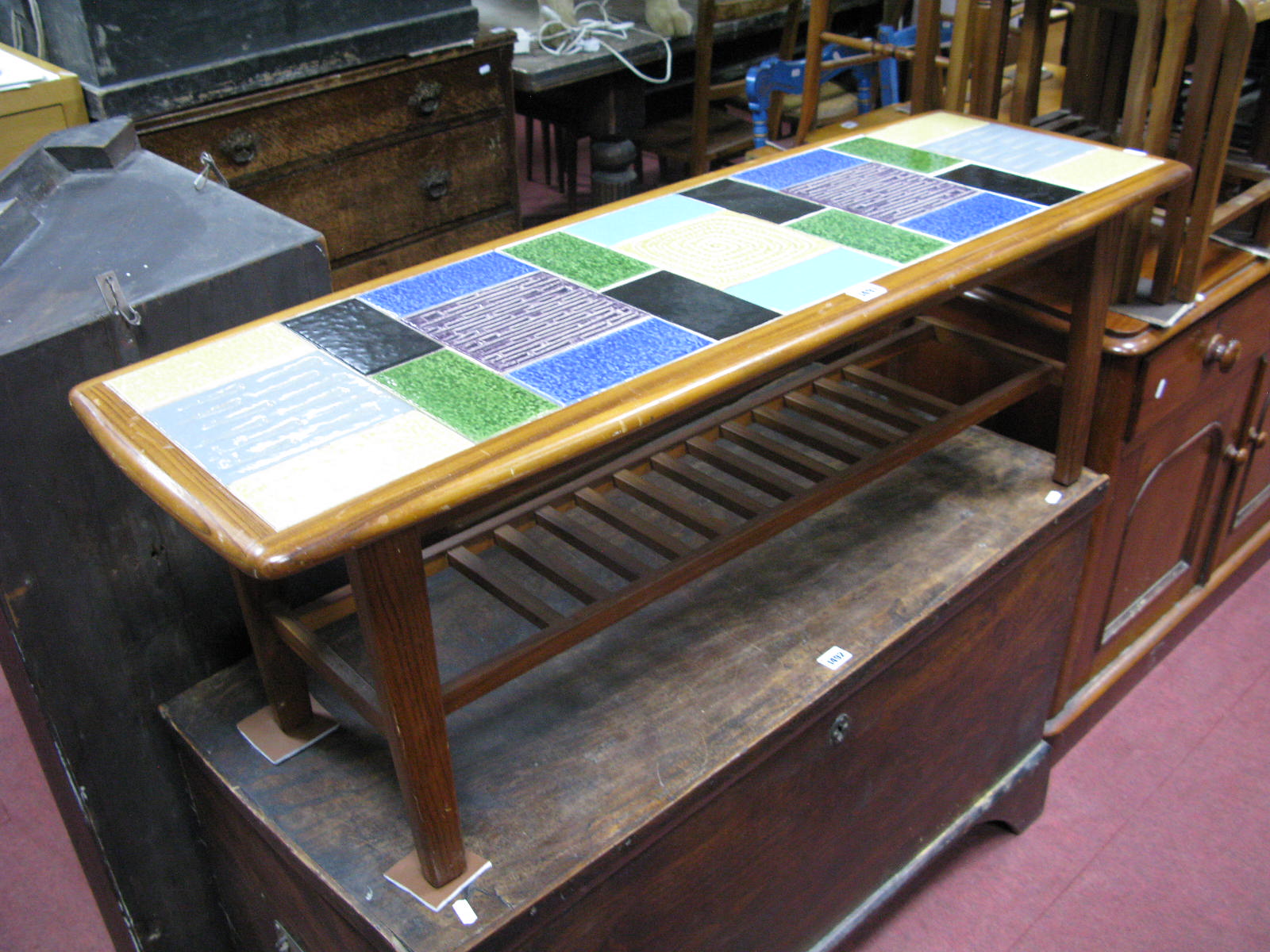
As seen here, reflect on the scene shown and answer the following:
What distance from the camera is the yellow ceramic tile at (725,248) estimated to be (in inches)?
51.3

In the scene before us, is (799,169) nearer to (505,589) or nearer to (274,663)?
(505,589)

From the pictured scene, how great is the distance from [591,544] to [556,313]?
0.41m

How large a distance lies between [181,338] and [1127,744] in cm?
192

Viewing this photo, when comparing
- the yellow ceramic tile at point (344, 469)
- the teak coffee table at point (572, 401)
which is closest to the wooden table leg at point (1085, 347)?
the teak coffee table at point (572, 401)

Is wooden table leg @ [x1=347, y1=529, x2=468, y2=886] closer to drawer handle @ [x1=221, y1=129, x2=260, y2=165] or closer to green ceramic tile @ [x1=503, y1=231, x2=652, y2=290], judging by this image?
green ceramic tile @ [x1=503, y1=231, x2=652, y2=290]

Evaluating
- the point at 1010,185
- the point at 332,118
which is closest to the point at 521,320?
the point at 1010,185

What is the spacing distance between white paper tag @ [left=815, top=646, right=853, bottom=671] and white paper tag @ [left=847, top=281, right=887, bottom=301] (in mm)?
503

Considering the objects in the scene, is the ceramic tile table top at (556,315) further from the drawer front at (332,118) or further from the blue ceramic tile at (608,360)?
the drawer front at (332,118)

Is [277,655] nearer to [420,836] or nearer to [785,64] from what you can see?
[420,836]

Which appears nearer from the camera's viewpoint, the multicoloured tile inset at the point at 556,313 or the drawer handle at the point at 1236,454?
the multicoloured tile inset at the point at 556,313

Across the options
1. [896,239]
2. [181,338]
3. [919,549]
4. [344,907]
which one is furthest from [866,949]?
[181,338]

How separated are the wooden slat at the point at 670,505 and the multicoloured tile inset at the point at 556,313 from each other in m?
0.39

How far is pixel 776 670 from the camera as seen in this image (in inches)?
57.6

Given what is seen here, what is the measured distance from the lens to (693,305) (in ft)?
4.01
